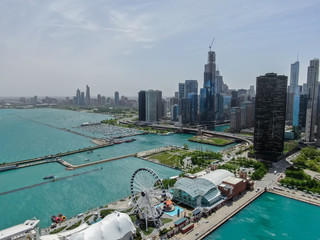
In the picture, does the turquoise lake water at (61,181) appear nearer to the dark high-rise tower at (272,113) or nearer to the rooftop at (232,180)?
the rooftop at (232,180)

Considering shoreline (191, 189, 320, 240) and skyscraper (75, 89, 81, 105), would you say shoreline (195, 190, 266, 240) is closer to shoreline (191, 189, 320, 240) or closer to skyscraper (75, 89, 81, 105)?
shoreline (191, 189, 320, 240)

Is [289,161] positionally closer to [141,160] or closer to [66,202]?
[141,160]

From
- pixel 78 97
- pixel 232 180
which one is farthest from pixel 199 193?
pixel 78 97

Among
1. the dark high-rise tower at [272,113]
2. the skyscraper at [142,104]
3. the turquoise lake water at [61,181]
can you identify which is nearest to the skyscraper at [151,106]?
the skyscraper at [142,104]

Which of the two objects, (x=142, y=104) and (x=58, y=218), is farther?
(x=142, y=104)

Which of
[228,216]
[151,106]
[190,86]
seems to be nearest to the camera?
[228,216]

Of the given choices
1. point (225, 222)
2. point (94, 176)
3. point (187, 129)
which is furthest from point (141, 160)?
point (187, 129)

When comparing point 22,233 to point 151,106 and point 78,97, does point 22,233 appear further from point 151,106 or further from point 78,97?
point 78,97
